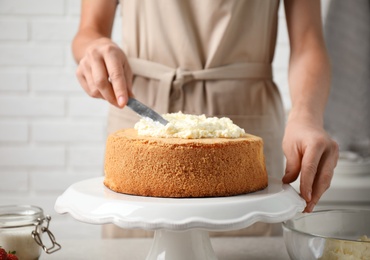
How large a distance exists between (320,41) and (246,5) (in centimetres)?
20

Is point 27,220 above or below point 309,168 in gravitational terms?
below

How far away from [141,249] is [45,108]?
1.00 m

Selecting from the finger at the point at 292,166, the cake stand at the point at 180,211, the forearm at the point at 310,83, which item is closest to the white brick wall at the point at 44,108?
the forearm at the point at 310,83

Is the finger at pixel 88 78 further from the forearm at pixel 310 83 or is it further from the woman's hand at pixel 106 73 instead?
the forearm at pixel 310 83

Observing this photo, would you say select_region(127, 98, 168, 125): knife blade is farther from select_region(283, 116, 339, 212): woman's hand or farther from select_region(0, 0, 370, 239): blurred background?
select_region(0, 0, 370, 239): blurred background

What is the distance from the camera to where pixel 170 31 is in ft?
4.47

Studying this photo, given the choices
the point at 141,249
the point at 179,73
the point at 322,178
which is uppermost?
the point at 179,73

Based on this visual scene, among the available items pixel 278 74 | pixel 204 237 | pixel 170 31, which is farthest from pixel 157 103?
pixel 278 74

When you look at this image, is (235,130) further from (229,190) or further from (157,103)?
(157,103)

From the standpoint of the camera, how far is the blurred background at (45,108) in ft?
6.64

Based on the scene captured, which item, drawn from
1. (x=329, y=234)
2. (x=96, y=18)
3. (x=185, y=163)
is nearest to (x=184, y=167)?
(x=185, y=163)

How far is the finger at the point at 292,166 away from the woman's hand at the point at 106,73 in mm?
317

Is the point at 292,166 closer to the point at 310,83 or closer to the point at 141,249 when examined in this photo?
the point at 310,83

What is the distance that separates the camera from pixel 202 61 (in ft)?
4.51
